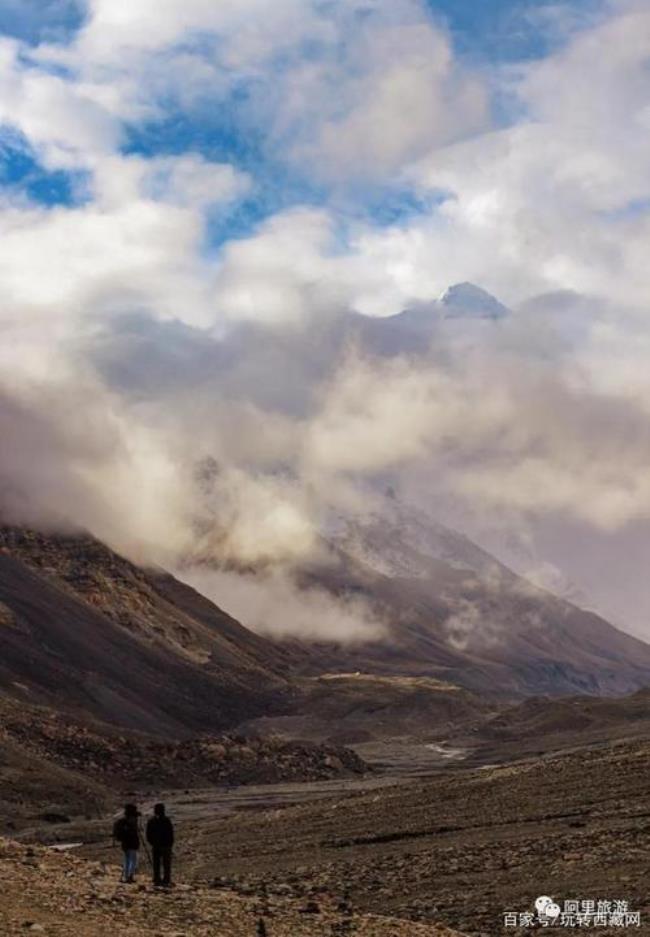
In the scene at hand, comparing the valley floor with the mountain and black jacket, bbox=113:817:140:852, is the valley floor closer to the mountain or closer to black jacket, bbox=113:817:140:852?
black jacket, bbox=113:817:140:852

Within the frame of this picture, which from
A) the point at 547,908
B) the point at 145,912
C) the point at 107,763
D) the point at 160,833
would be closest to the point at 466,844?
the point at 547,908

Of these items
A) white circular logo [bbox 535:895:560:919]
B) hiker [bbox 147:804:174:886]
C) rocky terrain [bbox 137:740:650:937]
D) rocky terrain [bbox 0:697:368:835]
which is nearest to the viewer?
hiker [bbox 147:804:174:886]

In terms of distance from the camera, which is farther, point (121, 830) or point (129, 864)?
point (121, 830)

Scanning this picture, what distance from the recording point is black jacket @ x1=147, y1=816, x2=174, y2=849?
1050 inches

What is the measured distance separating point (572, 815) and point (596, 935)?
1782 centimetres

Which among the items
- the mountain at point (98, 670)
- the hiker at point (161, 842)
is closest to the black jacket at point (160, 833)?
the hiker at point (161, 842)

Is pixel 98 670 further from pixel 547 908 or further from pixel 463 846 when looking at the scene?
pixel 547 908

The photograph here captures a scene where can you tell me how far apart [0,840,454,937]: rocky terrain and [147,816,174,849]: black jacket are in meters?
0.94

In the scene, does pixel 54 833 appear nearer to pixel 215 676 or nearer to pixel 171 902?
pixel 171 902

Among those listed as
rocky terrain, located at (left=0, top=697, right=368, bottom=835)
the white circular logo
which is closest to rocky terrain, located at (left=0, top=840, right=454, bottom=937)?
the white circular logo

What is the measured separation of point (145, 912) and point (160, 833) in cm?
390

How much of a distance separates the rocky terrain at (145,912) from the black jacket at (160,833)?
94cm

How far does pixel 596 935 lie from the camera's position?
26.7 meters

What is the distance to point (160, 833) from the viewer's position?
1051 inches
